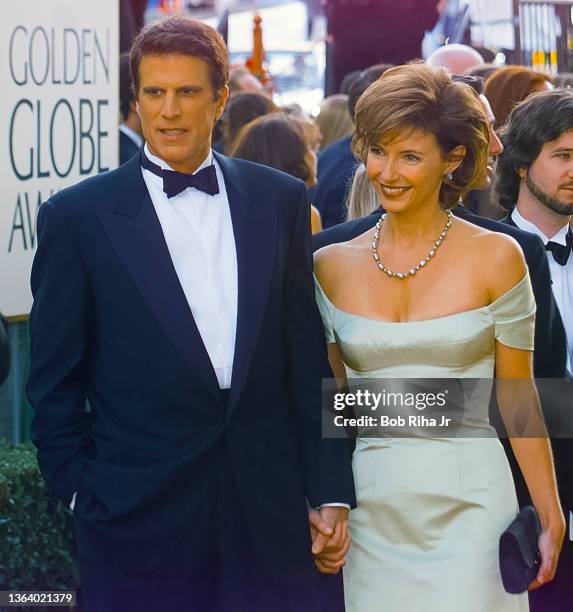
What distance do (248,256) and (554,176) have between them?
1.81 metres

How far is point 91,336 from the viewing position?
3.54 m

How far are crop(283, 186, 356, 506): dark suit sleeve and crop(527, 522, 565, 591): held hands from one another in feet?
1.76

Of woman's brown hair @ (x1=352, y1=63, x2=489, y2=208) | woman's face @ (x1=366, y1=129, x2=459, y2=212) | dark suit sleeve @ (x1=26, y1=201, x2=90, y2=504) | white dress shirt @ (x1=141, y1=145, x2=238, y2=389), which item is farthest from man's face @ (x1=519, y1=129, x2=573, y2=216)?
dark suit sleeve @ (x1=26, y1=201, x2=90, y2=504)

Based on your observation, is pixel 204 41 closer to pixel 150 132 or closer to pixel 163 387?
pixel 150 132

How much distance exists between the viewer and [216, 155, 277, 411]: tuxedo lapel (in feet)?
11.3

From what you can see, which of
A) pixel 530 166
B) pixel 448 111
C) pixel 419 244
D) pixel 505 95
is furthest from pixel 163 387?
pixel 505 95

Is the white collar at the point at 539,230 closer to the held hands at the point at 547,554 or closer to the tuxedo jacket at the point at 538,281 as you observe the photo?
the tuxedo jacket at the point at 538,281

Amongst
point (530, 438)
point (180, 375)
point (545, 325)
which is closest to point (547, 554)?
point (530, 438)

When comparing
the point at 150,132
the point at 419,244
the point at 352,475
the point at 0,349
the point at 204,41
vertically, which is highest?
the point at 204,41

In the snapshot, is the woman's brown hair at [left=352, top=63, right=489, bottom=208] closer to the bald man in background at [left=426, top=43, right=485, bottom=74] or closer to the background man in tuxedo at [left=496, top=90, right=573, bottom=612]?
the background man in tuxedo at [left=496, top=90, right=573, bottom=612]

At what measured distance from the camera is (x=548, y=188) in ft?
16.1

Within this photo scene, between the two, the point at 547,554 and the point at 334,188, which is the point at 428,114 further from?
the point at 334,188

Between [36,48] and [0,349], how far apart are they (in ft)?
6.13

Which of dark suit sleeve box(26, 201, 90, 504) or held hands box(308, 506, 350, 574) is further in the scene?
held hands box(308, 506, 350, 574)
